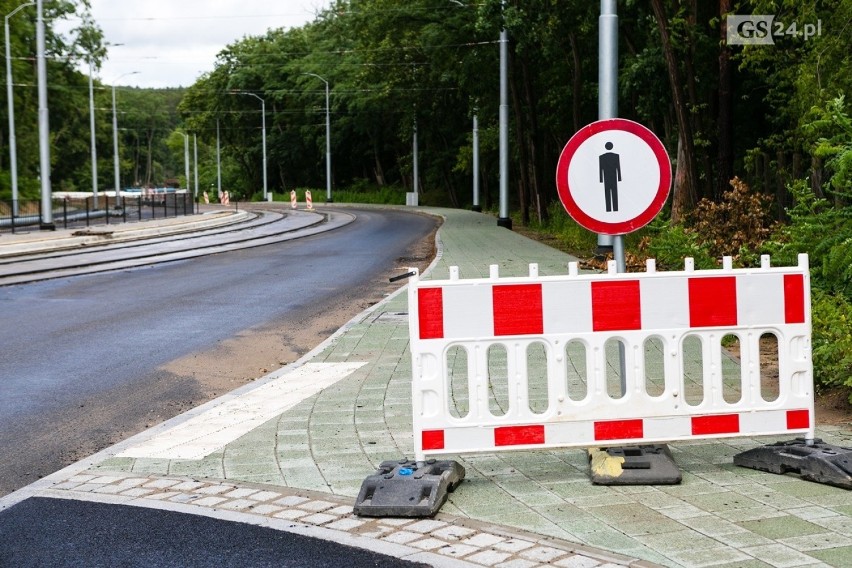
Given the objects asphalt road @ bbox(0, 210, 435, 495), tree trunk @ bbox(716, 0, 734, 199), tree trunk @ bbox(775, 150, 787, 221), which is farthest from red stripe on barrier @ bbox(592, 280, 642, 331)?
tree trunk @ bbox(716, 0, 734, 199)

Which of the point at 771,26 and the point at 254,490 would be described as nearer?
the point at 254,490


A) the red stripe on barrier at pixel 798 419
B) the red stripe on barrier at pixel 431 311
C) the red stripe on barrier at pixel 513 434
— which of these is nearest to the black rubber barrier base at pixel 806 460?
the red stripe on barrier at pixel 798 419

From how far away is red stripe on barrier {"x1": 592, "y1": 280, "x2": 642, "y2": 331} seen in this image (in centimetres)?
636

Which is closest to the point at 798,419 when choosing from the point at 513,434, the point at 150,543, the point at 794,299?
the point at 794,299

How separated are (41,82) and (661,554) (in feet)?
135

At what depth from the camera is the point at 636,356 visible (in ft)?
21.0

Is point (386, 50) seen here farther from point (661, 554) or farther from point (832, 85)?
point (661, 554)

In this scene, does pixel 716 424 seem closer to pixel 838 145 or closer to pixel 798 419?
pixel 798 419

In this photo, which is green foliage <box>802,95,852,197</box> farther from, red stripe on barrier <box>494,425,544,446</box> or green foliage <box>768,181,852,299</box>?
red stripe on barrier <box>494,425,544,446</box>

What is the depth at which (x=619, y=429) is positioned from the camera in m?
6.44

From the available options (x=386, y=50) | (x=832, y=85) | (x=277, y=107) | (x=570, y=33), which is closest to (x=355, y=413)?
(x=832, y=85)

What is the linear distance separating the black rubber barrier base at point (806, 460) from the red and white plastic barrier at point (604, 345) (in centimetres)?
11

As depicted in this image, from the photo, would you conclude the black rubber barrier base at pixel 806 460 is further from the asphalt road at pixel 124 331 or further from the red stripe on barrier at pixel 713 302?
the asphalt road at pixel 124 331

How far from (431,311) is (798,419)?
6.86 feet
